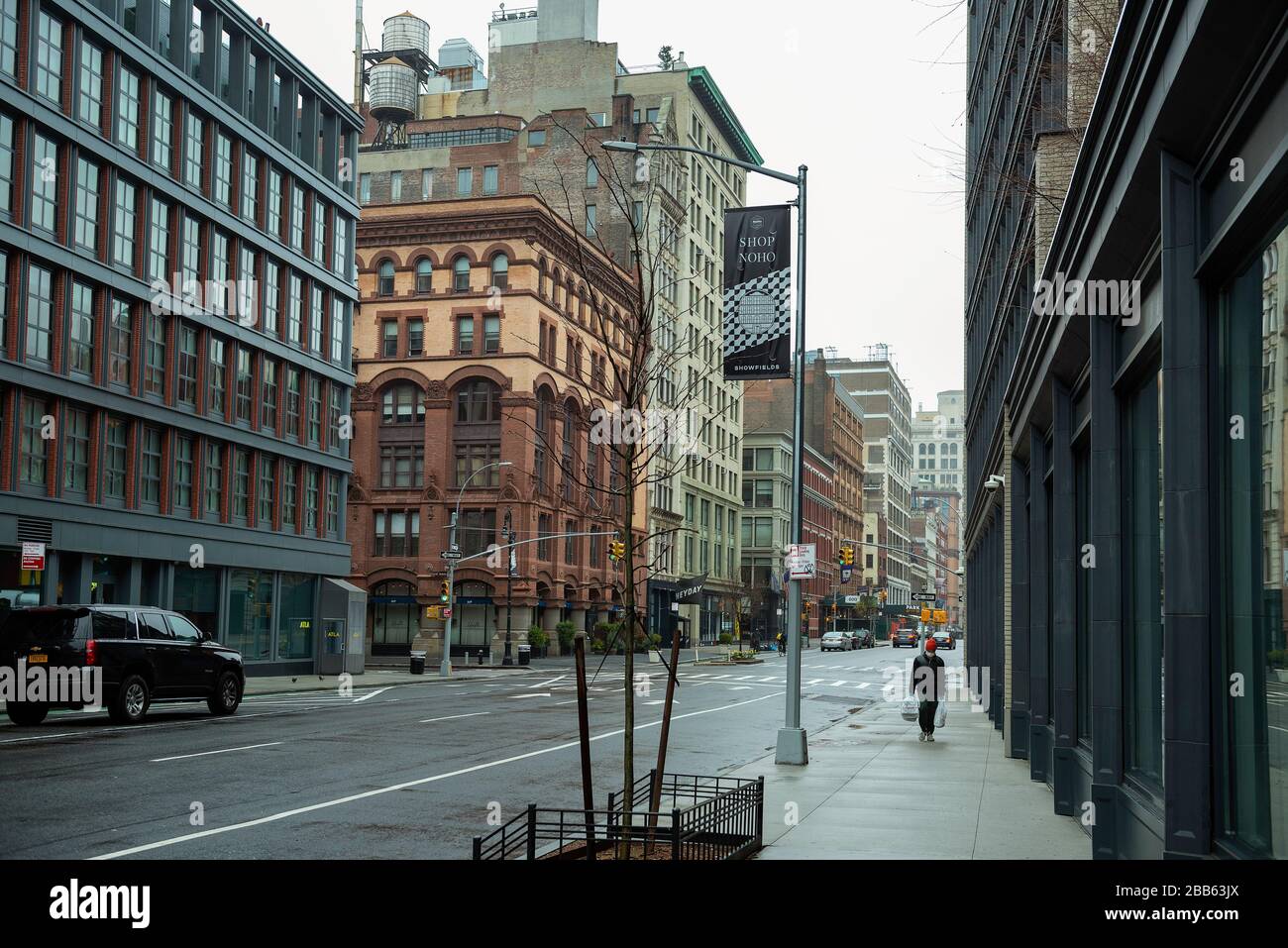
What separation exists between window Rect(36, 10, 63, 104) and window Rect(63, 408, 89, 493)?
28.9 ft

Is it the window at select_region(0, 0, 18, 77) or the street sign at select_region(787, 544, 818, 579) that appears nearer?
the street sign at select_region(787, 544, 818, 579)

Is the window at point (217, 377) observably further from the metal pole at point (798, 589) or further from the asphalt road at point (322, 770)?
the metal pole at point (798, 589)

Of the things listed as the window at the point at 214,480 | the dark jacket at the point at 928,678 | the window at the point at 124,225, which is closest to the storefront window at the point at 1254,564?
the dark jacket at the point at 928,678

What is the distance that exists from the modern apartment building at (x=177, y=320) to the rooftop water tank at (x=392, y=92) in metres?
38.0

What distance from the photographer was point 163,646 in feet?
80.7

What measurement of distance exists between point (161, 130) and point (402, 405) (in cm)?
3139

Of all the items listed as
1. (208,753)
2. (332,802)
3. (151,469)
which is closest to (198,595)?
(151,469)

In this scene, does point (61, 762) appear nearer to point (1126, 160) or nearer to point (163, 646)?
point (163, 646)

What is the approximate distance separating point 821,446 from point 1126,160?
13214 cm

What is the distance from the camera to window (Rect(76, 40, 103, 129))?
36656mm

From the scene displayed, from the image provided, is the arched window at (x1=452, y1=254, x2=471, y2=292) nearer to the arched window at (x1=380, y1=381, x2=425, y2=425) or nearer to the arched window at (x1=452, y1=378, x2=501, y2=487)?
the arched window at (x1=452, y1=378, x2=501, y2=487)

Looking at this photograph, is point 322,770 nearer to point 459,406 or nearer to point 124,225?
point 124,225

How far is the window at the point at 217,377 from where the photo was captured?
145ft

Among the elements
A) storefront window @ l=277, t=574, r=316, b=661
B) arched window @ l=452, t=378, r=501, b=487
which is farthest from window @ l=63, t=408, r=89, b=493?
arched window @ l=452, t=378, r=501, b=487
